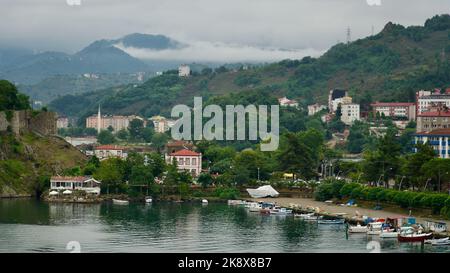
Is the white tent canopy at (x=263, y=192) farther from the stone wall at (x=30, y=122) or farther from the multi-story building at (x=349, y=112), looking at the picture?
the multi-story building at (x=349, y=112)

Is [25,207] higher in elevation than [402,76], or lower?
lower

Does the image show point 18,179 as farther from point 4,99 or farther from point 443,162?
point 443,162

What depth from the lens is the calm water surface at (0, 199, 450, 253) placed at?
76.6 feet

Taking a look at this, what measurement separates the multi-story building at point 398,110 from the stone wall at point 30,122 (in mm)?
30473

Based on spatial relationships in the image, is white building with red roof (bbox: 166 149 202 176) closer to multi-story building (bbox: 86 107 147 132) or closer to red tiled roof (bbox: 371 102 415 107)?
red tiled roof (bbox: 371 102 415 107)

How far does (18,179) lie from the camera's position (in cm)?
4006

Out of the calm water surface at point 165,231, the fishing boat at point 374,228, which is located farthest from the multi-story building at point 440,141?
the fishing boat at point 374,228

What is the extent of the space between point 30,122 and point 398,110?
32577mm

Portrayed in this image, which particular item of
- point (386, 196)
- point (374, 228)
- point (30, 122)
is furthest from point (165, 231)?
point (30, 122)

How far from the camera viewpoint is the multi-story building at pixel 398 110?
69.8 metres

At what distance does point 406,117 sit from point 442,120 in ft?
60.4

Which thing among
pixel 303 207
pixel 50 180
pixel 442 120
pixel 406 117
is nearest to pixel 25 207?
pixel 50 180
